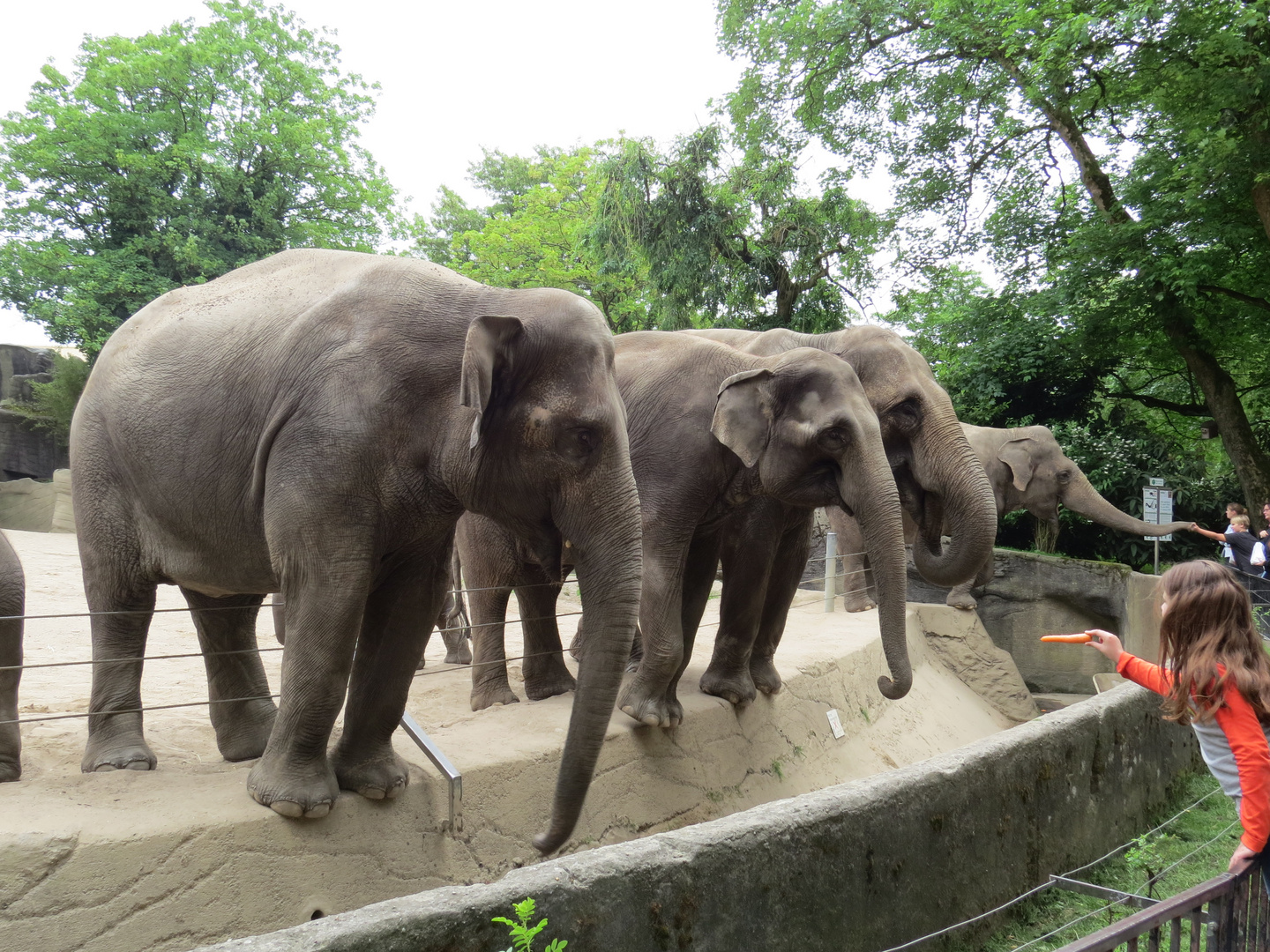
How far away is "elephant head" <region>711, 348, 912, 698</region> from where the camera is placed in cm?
481

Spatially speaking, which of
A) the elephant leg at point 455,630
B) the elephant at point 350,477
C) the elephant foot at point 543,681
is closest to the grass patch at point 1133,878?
the elephant at point 350,477

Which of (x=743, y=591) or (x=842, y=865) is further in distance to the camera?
(x=743, y=591)

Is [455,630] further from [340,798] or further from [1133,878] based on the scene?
[1133,878]

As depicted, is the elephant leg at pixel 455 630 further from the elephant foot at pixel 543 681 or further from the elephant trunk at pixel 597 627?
the elephant trunk at pixel 597 627

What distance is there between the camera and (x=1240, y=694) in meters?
3.06

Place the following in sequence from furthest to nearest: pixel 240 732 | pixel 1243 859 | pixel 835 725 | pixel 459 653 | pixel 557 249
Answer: pixel 557 249
pixel 459 653
pixel 835 725
pixel 240 732
pixel 1243 859

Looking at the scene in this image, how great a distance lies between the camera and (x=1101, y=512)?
469 inches

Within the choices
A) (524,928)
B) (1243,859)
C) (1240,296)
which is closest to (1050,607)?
(1240,296)

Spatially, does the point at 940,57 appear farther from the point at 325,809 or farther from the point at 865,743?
the point at 325,809

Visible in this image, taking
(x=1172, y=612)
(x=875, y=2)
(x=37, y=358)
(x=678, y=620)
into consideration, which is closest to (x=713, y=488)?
(x=678, y=620)

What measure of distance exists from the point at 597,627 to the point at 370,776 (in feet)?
3.60

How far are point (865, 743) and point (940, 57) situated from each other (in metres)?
13.0

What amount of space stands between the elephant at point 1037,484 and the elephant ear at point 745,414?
7453 millimetres

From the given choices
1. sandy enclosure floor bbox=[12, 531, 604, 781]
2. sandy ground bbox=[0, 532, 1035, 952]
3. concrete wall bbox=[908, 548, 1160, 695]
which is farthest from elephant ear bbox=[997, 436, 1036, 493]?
sandy ground bbox=[0, 532, 1035, 952]
